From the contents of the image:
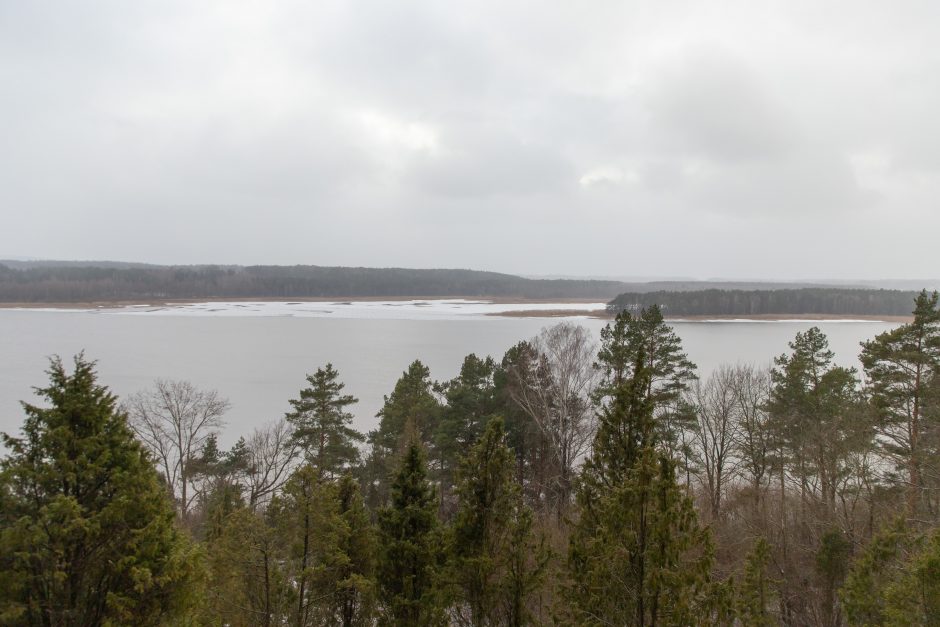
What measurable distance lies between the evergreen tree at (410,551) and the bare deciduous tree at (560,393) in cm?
741

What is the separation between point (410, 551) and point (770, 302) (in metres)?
91.8

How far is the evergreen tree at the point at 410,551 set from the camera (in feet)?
25.7

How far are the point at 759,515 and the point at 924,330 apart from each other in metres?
5.91

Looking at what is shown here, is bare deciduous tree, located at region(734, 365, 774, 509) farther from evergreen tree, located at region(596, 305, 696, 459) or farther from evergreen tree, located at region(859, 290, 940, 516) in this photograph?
evergreen tree, located at region(859, 290, 940, 516)

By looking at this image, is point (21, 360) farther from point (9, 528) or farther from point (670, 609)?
point (670, 609)

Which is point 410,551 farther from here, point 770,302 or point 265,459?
point 770,302

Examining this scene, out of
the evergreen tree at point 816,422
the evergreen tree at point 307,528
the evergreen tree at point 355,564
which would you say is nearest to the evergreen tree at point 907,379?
the evergreen tree at point 816,422

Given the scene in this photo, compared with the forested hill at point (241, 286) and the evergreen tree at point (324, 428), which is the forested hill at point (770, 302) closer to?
the forested hill at point (241, 286)

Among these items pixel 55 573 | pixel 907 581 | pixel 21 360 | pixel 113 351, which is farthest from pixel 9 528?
pixel 113 351

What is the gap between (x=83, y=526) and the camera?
5.61 m

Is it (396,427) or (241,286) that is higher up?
(241,286)

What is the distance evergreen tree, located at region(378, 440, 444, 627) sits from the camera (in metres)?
7.82

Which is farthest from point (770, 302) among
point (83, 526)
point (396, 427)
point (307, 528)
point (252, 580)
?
point (83, 526)

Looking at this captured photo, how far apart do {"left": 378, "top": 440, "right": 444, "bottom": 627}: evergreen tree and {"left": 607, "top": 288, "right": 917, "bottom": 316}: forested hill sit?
73625 millimetres
